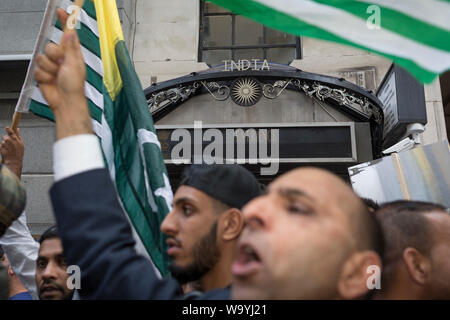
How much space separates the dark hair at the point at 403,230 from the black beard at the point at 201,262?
689 millimetres

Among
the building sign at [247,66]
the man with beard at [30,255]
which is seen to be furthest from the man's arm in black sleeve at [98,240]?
the building sign at [247,66]

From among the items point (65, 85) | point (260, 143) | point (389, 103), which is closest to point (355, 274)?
point (65, 85)

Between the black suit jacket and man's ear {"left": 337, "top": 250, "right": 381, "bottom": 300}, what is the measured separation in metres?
0.55

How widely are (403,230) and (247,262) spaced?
36.6 inches

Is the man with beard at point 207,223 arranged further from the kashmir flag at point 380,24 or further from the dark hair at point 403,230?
the kashmir flag at point 380,24

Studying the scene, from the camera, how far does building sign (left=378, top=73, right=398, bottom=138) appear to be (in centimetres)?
541

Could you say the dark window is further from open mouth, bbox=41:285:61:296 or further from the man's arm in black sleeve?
the man's arm in black sleeve

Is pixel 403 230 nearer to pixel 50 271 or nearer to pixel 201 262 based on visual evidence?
pixel 201 262

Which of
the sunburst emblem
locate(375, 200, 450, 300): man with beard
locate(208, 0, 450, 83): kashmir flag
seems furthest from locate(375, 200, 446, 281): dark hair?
the sunburst emblem

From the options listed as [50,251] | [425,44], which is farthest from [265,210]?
[50,251]

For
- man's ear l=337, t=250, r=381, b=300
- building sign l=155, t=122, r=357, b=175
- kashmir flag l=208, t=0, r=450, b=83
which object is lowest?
man's ear l=337, t=250, r=381, b=300

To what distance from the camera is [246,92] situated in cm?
604

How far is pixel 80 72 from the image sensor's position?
4.60ft
